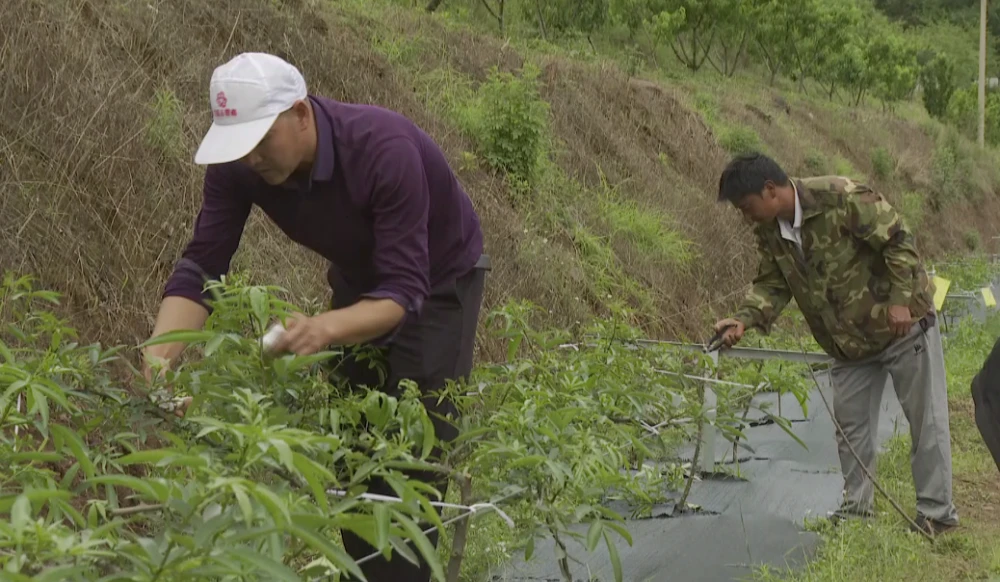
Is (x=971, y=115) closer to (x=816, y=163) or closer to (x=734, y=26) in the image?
(x=734, y=26)

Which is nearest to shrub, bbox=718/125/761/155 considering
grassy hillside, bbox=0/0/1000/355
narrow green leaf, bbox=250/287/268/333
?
grassy hillside, bbox=0/0/1000/355

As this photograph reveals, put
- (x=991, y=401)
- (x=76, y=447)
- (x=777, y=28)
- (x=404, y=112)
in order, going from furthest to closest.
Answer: (x=777, y=28) < (x=404, y=112) < (x=991, y=401) < (x=76, y=447)

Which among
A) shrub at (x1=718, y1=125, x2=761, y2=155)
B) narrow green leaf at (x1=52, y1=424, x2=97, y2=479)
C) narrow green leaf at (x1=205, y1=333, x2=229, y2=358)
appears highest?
narrow green leaf at (x1=205, y1=333, x2=229, y2=358)

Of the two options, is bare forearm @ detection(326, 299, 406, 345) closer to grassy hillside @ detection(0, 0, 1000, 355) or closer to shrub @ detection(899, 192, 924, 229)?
grassy hillside @ detection(0, 0, 1000, 355)

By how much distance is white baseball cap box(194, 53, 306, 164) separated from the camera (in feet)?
8.47

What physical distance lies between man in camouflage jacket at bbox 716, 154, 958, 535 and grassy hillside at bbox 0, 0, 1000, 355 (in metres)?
1.16

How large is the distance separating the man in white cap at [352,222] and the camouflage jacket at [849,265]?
228 cm

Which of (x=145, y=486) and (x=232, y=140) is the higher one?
(x=232, y=140)

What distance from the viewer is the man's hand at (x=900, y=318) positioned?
502cm

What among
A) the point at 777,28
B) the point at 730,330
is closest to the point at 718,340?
the point at 730,330

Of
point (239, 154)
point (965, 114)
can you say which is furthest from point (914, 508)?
point (965, 114)

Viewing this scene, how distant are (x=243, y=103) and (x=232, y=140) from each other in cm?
9

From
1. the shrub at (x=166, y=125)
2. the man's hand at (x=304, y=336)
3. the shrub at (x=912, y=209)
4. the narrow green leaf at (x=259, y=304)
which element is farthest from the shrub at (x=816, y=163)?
the narrow green leaf at (x=259, y=304)

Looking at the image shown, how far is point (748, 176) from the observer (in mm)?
5027
